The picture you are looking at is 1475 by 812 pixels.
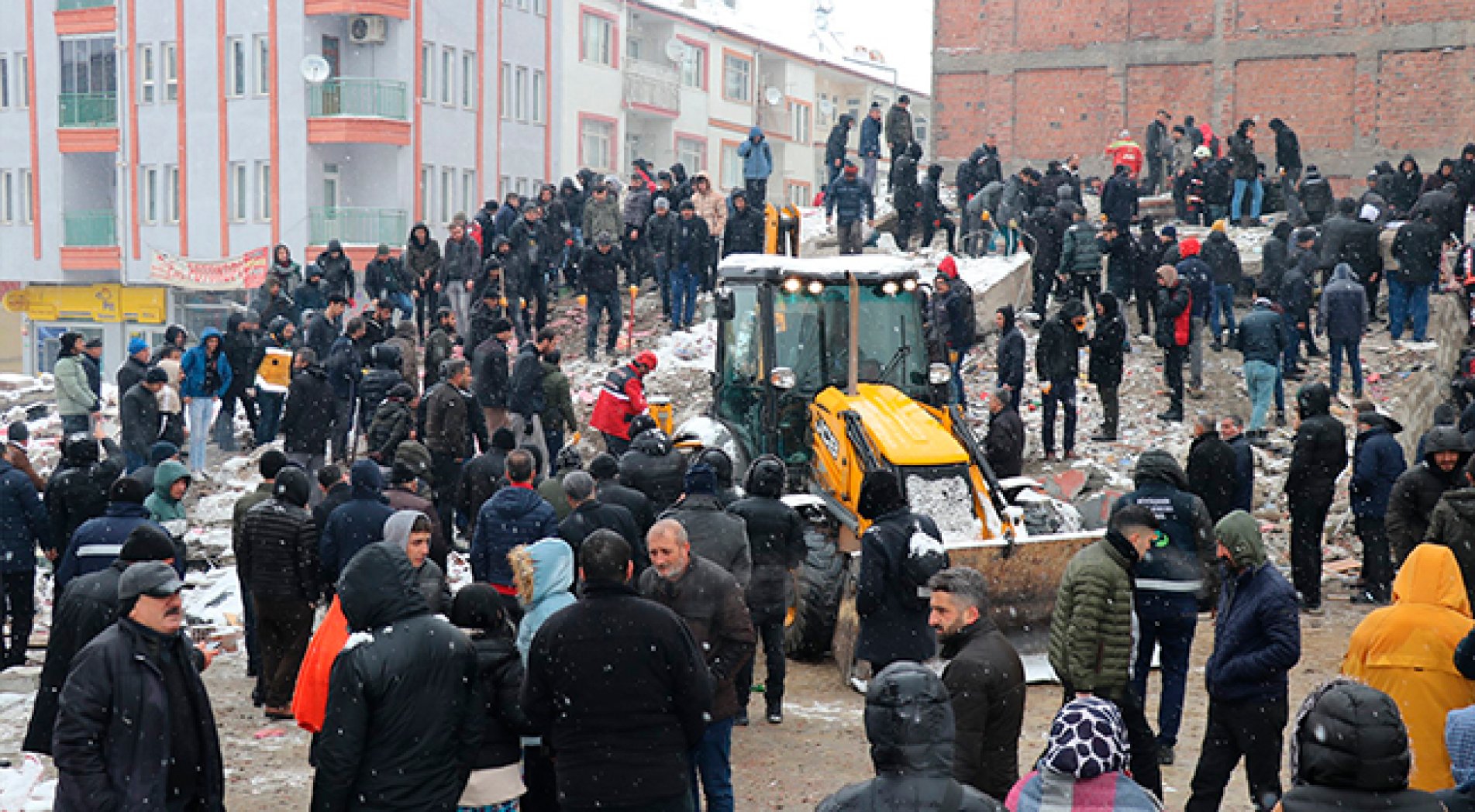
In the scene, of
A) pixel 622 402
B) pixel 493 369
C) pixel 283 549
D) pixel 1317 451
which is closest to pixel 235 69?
pixel 493 369

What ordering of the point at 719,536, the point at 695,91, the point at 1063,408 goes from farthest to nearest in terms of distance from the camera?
the point at 695,91 → the point at 1063,408 → the point at 719,536

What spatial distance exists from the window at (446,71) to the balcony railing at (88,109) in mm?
8766

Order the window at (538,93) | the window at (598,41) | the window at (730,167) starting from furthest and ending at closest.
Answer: the window at (730,167), the window at (598,41), the window at (538,93)

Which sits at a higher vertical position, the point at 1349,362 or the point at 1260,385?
the point at 1349,362

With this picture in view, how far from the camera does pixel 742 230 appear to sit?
2109 cm

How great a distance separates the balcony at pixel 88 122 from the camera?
129 ft

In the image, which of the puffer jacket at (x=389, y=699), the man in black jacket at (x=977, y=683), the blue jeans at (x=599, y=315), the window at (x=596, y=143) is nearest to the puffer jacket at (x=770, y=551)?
the man in black jacket at (x=977, y=683)

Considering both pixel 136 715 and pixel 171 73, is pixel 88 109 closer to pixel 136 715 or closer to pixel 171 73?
pixel 171 73

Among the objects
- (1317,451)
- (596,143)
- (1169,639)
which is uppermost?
(596,143)

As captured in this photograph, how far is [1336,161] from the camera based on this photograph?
30.0m

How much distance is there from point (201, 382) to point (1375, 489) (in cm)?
1326

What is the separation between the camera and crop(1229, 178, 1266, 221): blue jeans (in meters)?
24.5

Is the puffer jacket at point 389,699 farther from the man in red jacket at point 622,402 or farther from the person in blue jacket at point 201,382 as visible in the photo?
the person in blue jacket at point 201,382

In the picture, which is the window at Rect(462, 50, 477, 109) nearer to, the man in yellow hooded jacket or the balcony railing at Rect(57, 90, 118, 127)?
the balcony railing at Rect(57, 90, 118, 127)
